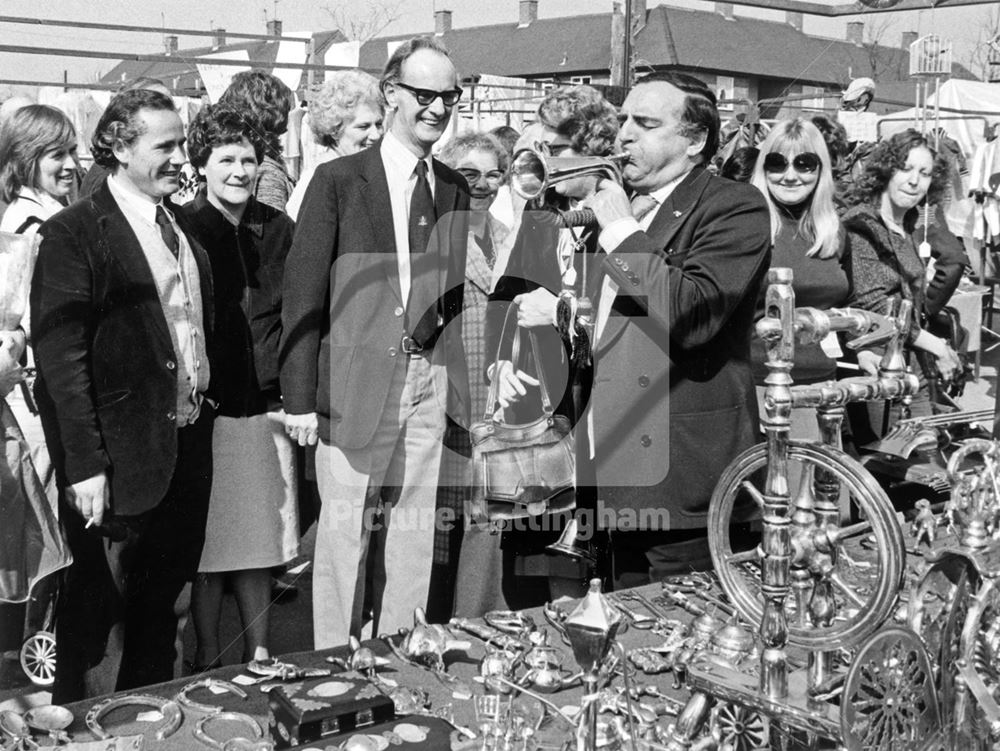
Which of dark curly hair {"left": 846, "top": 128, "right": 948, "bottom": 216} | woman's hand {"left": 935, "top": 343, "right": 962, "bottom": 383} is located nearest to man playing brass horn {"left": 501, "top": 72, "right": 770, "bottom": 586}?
woman's hand {"left": 935, "top": 343, "right": 962, "bottom": 383}

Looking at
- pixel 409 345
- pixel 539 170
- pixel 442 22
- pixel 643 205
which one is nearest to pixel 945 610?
pixel 643 205

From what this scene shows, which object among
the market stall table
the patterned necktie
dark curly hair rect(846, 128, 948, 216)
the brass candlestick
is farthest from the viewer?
dark curly hair rect(846, 128, 948, 216)

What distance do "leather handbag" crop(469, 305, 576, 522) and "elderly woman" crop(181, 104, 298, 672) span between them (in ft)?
1.89

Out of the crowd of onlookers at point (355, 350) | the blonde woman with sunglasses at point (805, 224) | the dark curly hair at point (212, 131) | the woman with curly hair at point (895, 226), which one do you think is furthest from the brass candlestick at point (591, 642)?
the woman with curly hair at point (895, 226)

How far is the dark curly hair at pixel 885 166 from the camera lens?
4.41 m

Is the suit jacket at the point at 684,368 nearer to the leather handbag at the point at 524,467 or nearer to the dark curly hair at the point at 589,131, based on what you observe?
the leather handbag at the point at 524,467

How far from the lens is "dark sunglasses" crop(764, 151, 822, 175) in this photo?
3488 millimetres

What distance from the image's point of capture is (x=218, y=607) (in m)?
3.04

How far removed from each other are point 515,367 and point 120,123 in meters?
1.17

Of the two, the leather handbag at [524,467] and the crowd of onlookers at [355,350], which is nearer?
the crowd of onlookers at [355,350]

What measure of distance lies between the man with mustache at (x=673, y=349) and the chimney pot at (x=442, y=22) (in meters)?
0.96

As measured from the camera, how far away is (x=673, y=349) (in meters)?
2.55

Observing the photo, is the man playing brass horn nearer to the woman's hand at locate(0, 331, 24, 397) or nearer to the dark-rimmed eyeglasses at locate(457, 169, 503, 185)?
the dark-rimmed eyeglasses at locate(457, 169, 503, 185)

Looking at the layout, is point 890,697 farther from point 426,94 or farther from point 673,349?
point 426,94
